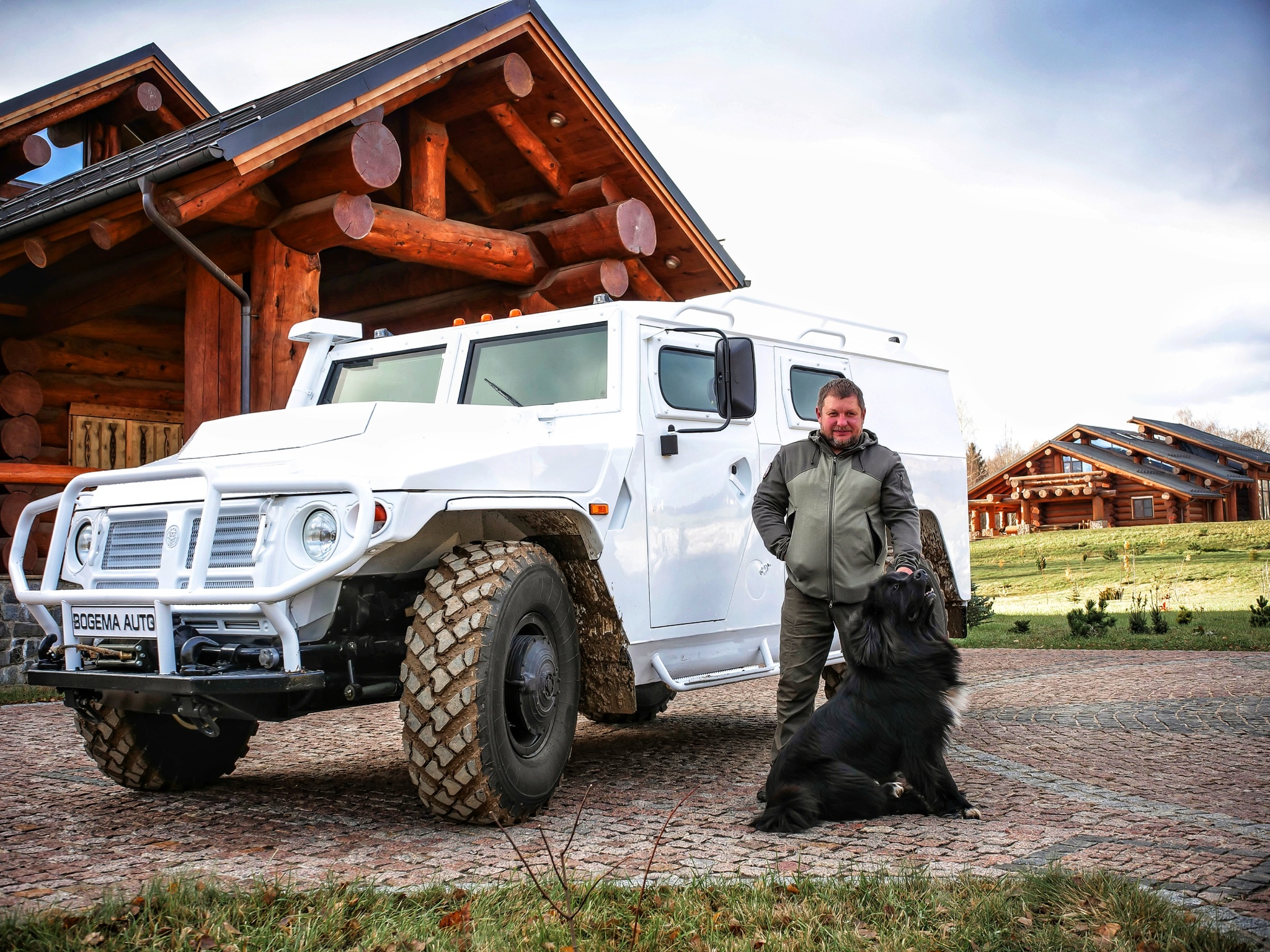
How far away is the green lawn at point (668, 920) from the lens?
2.79 metres

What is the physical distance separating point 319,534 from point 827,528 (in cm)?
216

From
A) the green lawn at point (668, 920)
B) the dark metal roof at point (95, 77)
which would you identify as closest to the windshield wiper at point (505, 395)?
the green lawn at point (668, 920)

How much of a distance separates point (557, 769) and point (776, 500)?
1.58m

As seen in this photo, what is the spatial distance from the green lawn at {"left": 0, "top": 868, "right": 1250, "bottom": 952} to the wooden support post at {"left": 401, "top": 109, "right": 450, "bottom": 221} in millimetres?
7321

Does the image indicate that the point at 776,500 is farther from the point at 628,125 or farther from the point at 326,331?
the point at 628,125

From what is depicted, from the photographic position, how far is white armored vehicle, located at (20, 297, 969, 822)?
386 centimetres

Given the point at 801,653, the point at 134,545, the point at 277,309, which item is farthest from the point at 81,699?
the point at 277,309

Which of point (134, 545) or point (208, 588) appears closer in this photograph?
point (208, 588)

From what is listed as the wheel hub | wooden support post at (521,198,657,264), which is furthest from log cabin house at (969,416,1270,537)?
the wheel hub

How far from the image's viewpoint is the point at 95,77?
500 inches

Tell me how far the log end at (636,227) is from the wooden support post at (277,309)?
2.94 m

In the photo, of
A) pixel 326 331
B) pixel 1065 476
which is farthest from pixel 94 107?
pixel 1065 476

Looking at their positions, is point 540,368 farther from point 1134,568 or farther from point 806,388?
point 1134,568

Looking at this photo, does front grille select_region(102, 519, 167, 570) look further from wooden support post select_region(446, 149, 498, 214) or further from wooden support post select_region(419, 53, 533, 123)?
wooden support post select_region(446, 149, 498, 214)
